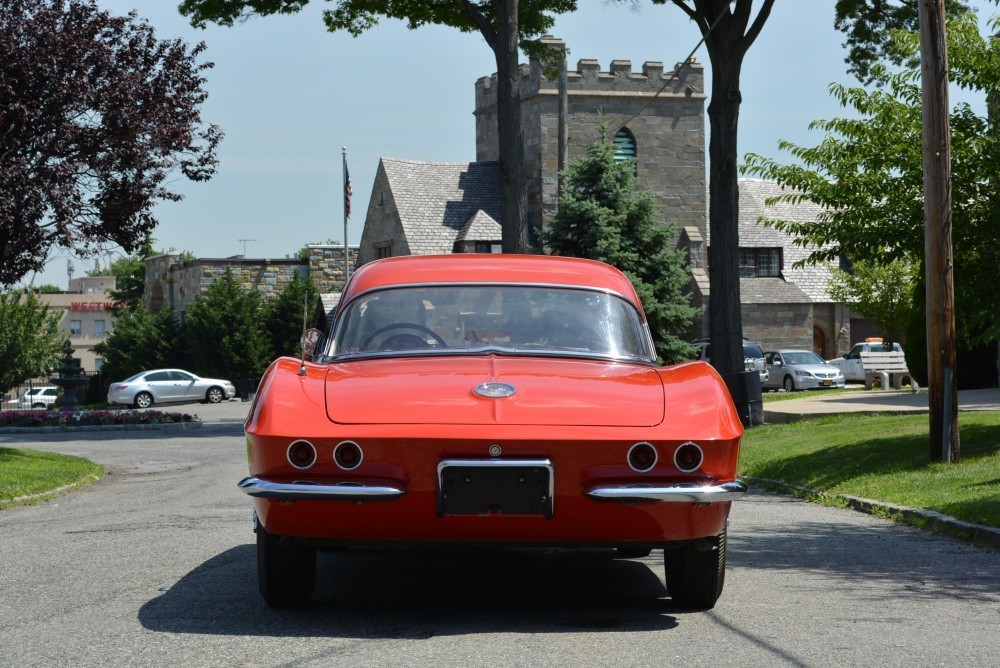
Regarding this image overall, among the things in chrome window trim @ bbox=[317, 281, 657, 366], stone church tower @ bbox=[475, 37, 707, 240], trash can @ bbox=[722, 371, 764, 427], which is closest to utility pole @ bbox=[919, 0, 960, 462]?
chrome window trim @ bbox=[317, 281, 657, 366]

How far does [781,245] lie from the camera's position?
5981 centimetres

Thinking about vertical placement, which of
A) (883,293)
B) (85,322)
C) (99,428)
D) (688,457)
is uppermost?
(85,322)

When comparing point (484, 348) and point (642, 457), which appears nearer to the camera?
point (642, 457)

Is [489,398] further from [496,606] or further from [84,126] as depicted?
[84,126]

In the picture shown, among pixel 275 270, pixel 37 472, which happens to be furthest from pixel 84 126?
pixel 275 270

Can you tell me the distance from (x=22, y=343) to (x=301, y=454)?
5994cm

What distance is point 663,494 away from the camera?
5.38 m

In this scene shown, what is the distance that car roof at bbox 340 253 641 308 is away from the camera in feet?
23.3

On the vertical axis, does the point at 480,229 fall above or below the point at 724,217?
above

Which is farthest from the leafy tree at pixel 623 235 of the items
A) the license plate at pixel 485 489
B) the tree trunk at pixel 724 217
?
the license plate at pixel 485 489

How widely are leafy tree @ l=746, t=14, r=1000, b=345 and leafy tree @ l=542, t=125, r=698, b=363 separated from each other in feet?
65.6

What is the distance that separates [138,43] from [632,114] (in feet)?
117

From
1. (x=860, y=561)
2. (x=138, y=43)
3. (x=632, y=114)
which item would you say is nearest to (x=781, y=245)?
(x=632, y=114)

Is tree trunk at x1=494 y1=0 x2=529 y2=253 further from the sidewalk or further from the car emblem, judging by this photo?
the car emblem
